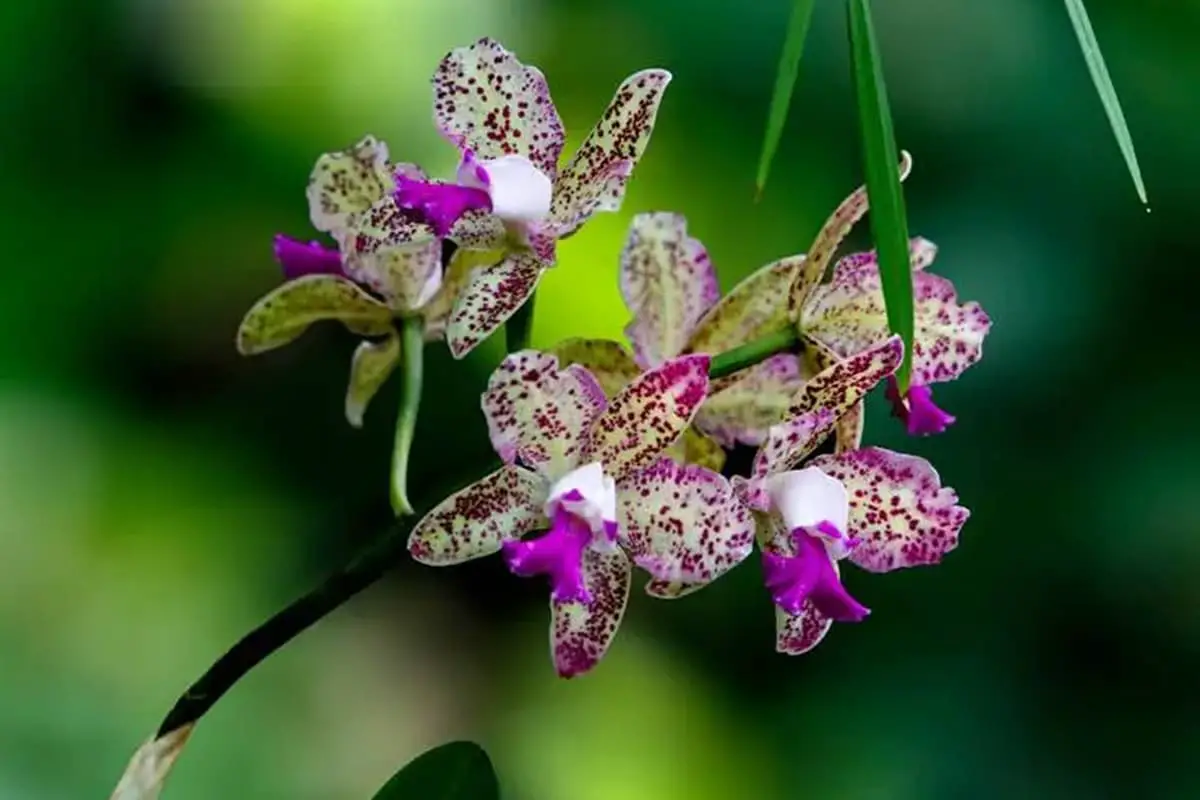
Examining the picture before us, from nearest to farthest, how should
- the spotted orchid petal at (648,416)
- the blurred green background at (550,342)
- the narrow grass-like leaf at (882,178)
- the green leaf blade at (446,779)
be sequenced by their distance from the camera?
the narrow grass-like leaf at (882,178) < the spotted orchid petal at (648,416) < the green leaf blade at (446,779) < the blurred green background at (550,342)

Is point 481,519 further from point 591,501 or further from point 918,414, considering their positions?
point 918,414

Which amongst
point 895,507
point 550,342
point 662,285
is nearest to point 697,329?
point 662,285

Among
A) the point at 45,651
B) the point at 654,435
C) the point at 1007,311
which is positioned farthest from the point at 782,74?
the point at 45,651

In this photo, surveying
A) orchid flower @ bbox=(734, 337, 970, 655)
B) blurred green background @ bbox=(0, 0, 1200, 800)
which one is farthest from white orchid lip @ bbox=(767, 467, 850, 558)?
blurred green background @ bbox=(0, 0, 1200, 800)

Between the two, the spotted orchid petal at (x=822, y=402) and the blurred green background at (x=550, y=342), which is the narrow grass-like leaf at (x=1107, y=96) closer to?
the spotted orchid petal at (x=822, y=402)

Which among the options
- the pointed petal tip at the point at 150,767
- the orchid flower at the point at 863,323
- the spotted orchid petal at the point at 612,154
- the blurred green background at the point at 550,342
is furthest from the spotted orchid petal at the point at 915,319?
the blurred green background at the point at 550,342
